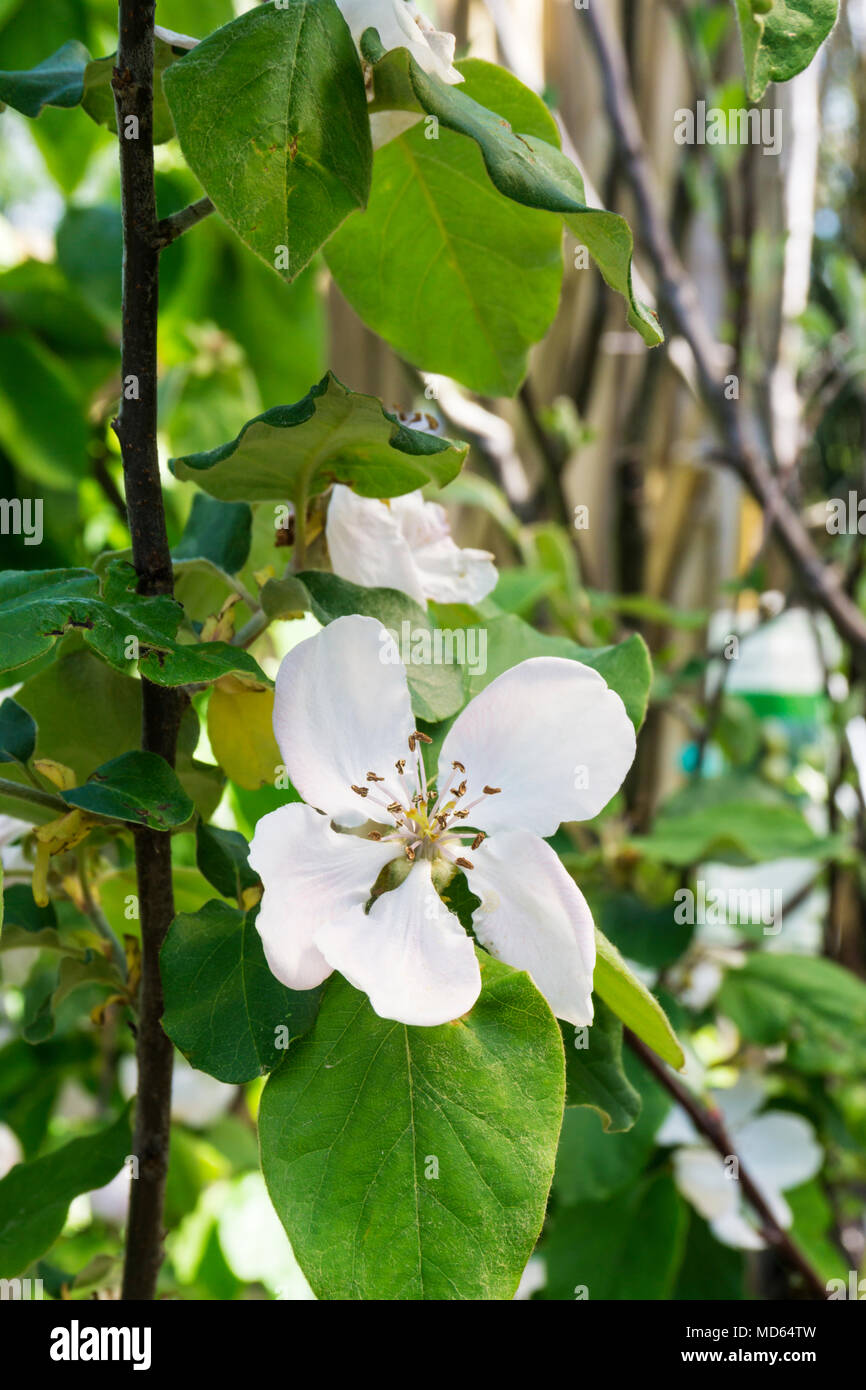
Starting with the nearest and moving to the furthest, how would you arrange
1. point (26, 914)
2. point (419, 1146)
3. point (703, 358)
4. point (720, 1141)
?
point (419, 1146) < point (26, 914) < point (720, 1141) < point (703, 358)

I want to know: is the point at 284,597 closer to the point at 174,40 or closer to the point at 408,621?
the point at 408,621

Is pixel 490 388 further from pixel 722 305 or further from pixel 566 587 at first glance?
pixel 722 305

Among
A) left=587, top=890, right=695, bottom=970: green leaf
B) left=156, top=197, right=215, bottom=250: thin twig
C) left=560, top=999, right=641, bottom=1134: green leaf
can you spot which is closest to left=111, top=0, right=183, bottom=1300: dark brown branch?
left=156, top=197, right=215, bottom=250: thin twig

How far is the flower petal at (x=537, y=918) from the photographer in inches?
9.9

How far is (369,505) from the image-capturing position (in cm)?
33

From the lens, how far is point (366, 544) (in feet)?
1.08

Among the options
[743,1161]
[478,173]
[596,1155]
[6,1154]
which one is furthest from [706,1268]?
[478,173]

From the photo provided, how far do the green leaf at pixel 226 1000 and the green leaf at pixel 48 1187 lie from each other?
0.14 metres

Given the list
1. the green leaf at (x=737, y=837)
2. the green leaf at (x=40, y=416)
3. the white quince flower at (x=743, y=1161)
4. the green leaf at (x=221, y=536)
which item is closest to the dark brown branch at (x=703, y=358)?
the green leaf at (x=737, y=837)

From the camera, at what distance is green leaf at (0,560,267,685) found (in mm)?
255

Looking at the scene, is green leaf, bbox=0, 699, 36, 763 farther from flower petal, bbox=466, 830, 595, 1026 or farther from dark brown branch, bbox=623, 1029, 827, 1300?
dark brown branch, bbox=623, 1029, 827, 1300

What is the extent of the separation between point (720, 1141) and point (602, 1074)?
0.27 m

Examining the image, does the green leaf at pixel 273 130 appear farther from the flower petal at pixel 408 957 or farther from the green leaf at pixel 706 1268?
the green leaf at pixel 706 1268

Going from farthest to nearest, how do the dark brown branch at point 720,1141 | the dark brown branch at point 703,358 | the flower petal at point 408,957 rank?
the dark brown branch at point 703,358 < the dark brown branch at point 720,1141 < the flower petal at point 408,957
